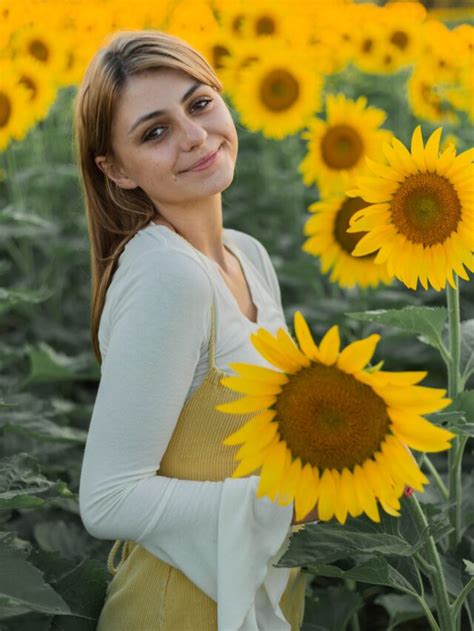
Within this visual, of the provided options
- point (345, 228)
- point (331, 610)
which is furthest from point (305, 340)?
point (345, 228)

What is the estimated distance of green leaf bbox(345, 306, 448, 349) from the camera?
1.58 m

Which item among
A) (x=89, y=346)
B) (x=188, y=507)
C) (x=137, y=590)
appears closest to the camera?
(x=188, y=507)

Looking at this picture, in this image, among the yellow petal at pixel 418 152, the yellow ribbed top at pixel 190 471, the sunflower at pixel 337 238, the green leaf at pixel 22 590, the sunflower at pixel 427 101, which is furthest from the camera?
the sunflower at pixel 427 101

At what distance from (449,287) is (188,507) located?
49cm

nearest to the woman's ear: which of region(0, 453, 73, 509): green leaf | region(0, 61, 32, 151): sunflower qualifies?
region(0, 453, 73, 509): green leaf

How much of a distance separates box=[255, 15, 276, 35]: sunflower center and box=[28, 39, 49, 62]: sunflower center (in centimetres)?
91

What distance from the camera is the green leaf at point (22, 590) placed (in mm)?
1311

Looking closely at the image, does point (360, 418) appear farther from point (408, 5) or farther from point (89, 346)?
point (408, 5)

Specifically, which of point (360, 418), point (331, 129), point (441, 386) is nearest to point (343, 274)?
point (441, 386)

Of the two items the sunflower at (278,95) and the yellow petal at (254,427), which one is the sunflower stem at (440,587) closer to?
the yellow petal at (254,427)

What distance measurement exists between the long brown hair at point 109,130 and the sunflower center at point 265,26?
2.81 m

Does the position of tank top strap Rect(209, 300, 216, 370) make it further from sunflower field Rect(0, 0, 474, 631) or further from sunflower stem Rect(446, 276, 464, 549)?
sunflower stem Rect(446, 276, 464, 549)

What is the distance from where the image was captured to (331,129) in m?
3.08

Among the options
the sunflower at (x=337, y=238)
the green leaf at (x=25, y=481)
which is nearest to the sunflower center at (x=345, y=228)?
the sunflower at (x=337, y=238)
